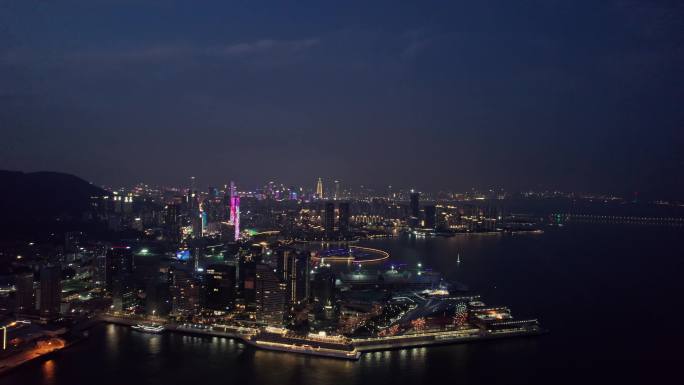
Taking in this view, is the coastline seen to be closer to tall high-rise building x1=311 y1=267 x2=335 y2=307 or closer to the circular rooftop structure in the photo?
tall high-rise building x1=311 y1=267 x2=335 y2=307

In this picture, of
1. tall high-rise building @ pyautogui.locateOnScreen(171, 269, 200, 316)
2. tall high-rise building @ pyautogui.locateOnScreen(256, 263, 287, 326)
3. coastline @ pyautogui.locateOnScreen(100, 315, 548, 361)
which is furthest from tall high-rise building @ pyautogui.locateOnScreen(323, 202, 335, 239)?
coastline @ pyautogui.locateOnScreen(100, 315, 548, 361)

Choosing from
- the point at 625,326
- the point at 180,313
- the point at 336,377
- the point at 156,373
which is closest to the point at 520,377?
the point at 336,377

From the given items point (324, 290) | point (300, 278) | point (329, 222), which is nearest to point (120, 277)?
point (300, 278)

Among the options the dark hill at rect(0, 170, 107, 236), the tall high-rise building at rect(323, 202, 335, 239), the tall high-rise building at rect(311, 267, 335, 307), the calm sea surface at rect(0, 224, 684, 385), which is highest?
the dark hill at rect(0, 170, 107, 236)

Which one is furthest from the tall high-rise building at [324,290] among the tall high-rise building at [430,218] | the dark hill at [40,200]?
the tall high-rise building at [430,218]

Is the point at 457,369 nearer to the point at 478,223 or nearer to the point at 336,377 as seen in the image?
the point at 336,377
